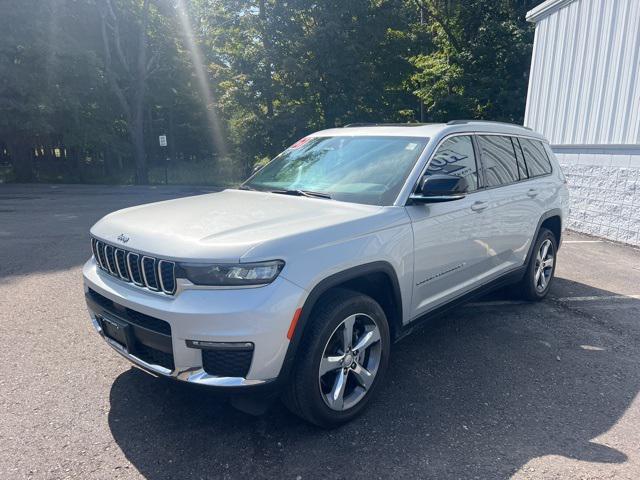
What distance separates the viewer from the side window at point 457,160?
3.71 m

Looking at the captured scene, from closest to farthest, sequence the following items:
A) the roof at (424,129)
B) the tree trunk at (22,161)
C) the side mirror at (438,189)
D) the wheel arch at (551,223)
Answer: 1. the side mirror at (438,189)
2. the roof at (424,129)
3. the wheel arch at (551,223)
4. the tree trunk at (22,161)

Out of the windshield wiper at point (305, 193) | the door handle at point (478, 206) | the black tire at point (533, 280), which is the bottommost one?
the black tire at point (533, 280)

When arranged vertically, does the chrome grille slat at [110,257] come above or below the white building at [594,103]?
below

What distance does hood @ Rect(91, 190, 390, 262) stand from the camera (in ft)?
8.39

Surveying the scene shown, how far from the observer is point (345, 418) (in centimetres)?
298

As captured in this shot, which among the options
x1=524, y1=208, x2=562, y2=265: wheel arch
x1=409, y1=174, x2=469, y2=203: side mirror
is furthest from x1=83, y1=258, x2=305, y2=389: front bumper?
x1=524, y1=208, x2=562, y2=265: wheel arch

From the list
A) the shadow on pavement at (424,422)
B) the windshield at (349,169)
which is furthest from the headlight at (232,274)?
the windshield at (349,169)

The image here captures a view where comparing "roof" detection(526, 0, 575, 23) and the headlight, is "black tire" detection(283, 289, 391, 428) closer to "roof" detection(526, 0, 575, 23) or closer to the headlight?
the headlight

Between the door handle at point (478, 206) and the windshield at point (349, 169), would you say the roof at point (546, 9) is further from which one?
the windshield at point (349, 169)

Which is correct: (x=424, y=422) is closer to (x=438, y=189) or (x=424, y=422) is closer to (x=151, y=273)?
(x=438, y=189)

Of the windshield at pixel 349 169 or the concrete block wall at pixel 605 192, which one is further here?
the concrete block wall at pixel 605 192

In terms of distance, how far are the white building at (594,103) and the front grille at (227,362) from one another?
8646mm

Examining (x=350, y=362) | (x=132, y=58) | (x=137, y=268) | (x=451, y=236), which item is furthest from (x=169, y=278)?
(x=132, y=58)

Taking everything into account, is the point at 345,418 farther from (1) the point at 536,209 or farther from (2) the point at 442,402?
(1) the point at 536,209
